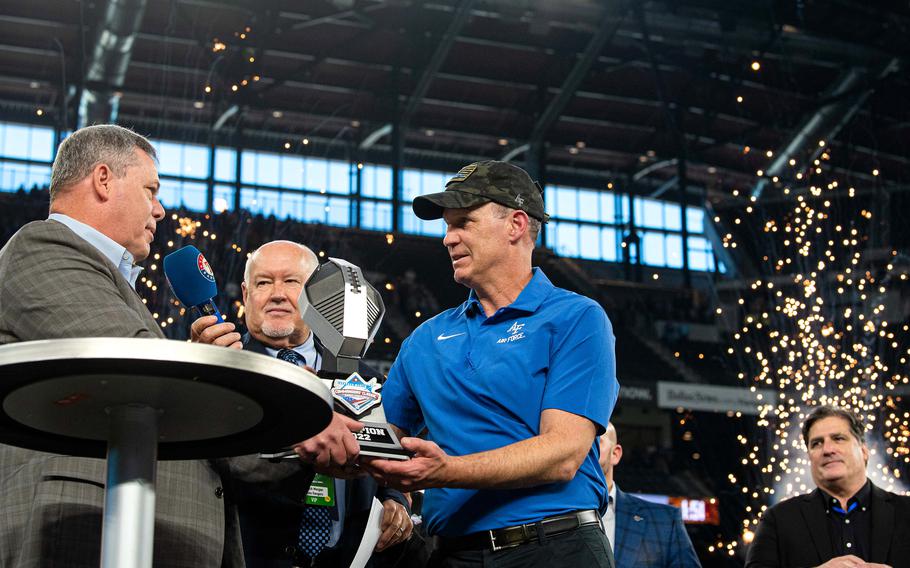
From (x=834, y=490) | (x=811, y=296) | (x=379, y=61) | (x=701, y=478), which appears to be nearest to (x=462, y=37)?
(x=379, y=61)

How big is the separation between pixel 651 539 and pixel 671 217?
24.1m

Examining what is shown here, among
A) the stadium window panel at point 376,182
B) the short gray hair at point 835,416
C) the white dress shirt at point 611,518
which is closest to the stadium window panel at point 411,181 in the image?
the stadium window panel at point 376,182

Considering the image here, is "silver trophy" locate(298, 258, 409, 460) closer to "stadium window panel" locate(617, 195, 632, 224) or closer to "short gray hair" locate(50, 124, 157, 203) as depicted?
"short gray hair" locate(50, 124, 157, 203)

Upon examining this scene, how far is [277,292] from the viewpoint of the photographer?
12.1 ft

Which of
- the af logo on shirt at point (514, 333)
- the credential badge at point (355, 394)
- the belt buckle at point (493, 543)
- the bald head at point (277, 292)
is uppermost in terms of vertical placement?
the bald head at point (277, 292)

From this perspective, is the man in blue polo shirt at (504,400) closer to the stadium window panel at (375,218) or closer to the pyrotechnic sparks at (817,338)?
the pyrotechnic sparks at (817,338)

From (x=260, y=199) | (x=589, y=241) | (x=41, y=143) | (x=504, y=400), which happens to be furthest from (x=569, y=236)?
(x=504, y=400)

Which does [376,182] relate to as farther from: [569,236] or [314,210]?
[569,236]

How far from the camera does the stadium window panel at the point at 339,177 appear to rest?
2381cm

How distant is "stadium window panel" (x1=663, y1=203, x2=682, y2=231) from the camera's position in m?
27.8

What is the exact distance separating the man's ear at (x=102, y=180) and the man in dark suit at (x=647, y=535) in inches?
112

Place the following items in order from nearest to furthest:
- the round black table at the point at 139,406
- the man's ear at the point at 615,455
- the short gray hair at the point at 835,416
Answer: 1. the round black table at the point at 139,406
2. the short gray hair at the point at 835,416
3. the man's ear at the point at 615,455

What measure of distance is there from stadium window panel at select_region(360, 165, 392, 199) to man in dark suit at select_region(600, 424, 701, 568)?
19.4 m

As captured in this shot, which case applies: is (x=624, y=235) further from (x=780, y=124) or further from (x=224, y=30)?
(x=224, y=30)
